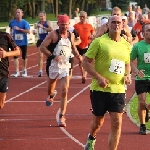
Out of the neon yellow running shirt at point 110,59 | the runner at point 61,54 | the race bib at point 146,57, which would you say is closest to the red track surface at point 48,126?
the runner at point 61,54

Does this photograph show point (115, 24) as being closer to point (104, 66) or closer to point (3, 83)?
point (104, 66)

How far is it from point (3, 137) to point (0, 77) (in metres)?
1.08

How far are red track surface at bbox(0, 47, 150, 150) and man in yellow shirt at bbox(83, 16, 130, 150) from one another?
135cm

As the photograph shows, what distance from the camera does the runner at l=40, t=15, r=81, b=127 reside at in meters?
11.8

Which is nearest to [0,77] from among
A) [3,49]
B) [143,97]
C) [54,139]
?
[3,49]

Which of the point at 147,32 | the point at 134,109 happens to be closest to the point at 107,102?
the point at 147,32

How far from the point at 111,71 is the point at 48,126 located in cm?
362

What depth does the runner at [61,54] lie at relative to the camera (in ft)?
38.7

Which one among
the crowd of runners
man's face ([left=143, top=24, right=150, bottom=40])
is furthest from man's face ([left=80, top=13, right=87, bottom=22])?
man's face ([left=143, top=24, right=150, bottom=40])

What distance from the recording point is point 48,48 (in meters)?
12.1

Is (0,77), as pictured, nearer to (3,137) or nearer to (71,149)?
(3,137)

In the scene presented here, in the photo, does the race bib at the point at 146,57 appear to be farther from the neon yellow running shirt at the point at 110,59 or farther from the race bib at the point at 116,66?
the race bib at the point at 116,66

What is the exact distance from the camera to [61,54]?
1223 centimetres

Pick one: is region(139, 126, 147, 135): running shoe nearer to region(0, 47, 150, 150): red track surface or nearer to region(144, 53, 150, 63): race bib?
region(0, 47, 150, 150): red track surface
